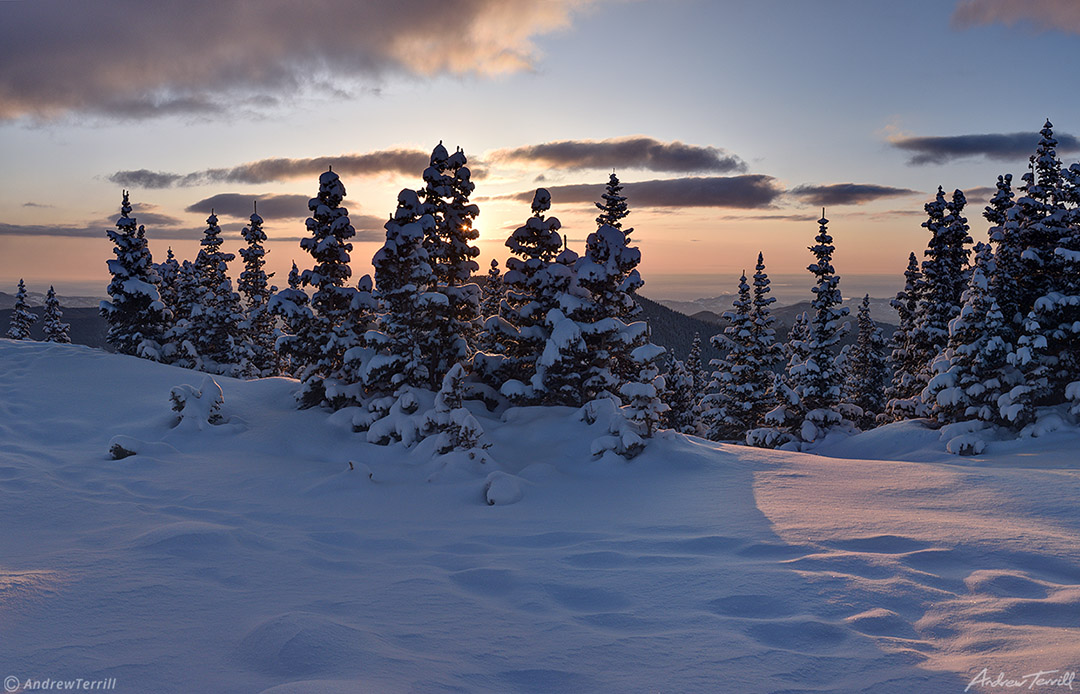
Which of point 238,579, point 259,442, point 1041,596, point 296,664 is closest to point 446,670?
point 296,664

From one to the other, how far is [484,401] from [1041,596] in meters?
17.2

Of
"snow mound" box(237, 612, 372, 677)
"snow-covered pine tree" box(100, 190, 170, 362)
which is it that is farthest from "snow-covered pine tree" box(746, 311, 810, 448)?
"snow-covered pine tree" box(100, 190, 170, 362)

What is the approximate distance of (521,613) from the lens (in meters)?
6.47

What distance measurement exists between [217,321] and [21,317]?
30016mm

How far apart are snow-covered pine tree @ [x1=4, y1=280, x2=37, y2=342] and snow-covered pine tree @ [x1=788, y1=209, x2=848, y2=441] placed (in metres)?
63.3

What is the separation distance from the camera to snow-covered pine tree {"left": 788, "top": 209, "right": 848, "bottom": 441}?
30.8m

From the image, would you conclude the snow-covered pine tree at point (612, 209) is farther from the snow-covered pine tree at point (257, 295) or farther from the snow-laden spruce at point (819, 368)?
the snow-covered pine tree at point (257, 295)

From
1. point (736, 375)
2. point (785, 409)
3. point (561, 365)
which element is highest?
point (561, 365)

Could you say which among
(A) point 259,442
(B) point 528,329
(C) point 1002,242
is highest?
(C) point 1002,242

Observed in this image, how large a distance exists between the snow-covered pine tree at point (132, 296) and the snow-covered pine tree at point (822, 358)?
36965 mm

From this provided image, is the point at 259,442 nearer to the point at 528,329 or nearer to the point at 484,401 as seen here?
the point at 484,401

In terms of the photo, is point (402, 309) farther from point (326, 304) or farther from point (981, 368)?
point (981, 368)

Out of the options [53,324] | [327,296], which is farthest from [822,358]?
[53,324]

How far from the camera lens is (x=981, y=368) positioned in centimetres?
2383
